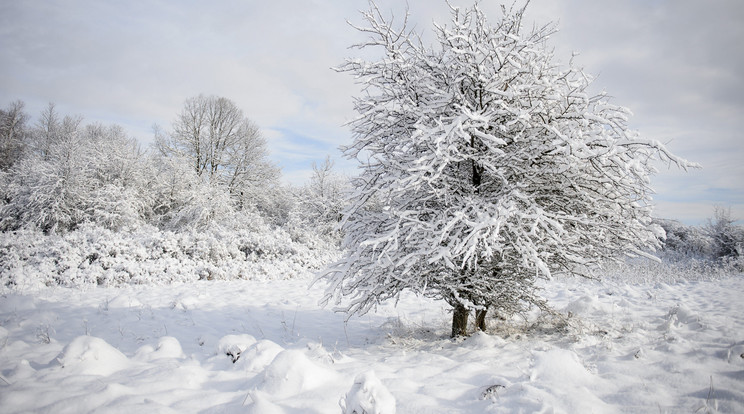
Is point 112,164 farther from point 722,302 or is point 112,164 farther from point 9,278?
point 722,302

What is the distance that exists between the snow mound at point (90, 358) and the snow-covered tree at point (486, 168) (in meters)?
2.40

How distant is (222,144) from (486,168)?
2369 cm

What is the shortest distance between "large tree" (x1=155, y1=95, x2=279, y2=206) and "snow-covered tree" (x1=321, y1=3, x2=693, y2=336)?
19793 millimetres

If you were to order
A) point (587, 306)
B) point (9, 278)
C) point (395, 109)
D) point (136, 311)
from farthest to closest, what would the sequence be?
1. point (9, 278)
2. point (136, 311)
3. point (587, 306)
4. point (395, 109)

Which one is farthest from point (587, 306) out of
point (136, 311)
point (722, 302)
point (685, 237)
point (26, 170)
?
point (26, 170)

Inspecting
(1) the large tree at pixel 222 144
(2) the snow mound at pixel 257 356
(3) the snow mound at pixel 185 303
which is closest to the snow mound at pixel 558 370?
(2) the snow mound at pixel 257 356

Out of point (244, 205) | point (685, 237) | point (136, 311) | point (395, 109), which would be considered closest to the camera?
point (395, 109)

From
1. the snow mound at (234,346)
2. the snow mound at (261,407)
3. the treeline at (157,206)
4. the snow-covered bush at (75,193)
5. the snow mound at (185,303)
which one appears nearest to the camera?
the snow mound at (261,407)

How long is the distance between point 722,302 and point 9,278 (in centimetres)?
Answer: 1636

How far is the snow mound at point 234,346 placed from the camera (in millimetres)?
3361

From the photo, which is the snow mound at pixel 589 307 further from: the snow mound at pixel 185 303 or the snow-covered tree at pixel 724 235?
the snow-covered tree at pixel 724 235

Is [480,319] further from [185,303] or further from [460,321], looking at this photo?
[185,303]

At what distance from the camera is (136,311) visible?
593cm

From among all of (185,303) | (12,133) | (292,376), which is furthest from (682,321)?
(12,133)
